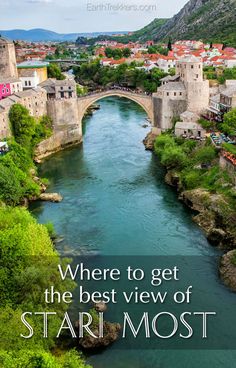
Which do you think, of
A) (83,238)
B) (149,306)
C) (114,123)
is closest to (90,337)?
(149,306)

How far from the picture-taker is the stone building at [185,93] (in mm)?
30953

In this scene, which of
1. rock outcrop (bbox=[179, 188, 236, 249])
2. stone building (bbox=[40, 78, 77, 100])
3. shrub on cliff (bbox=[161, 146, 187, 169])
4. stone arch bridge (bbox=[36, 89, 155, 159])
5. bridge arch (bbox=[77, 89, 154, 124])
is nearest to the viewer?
rock outcrop (bbox=[179, 188, 236, 249])

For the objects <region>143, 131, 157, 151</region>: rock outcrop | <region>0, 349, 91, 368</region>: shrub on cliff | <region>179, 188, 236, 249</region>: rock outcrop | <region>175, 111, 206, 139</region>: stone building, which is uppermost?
<region>175, 111, 206, 139</region>: stone building

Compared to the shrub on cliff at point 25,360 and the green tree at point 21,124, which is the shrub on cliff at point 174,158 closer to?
the green tree at point 21,124

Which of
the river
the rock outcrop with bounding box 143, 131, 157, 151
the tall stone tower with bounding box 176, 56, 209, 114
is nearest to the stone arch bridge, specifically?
the rock outcrop with bounding box 143, 131, 157, 151

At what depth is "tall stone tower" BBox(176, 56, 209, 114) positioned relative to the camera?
30.9 m

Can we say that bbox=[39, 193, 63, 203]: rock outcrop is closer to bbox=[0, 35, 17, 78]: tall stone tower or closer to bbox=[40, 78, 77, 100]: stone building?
bbox=[40, 78, 77, 100]: stone building

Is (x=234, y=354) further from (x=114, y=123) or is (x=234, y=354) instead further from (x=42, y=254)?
(x=114, y=123)

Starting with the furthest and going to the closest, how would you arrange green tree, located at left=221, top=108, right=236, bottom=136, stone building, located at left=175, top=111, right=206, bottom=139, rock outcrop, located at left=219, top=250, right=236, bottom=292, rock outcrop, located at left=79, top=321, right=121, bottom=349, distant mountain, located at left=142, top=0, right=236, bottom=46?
1. distant mountain, located at left=142, top=0, right=236, bottom=46
2. stone building, located at left=175, top=111, right=206, bottom=139
3. green tree, located at left=221, top=108, right=236, bottom=136
4. rock outcrop, located at left=219, top=250, right=236, bottom=292
5. rock outcrop, located at left=79, top=321, right=121, bottom=349

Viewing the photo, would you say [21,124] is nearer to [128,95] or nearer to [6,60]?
[128,95]

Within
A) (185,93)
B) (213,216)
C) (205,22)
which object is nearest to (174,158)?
(213,216)

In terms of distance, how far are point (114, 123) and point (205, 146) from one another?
16.1m

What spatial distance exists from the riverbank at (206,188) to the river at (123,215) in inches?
19.3

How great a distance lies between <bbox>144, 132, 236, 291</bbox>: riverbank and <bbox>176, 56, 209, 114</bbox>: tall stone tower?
120 inches
